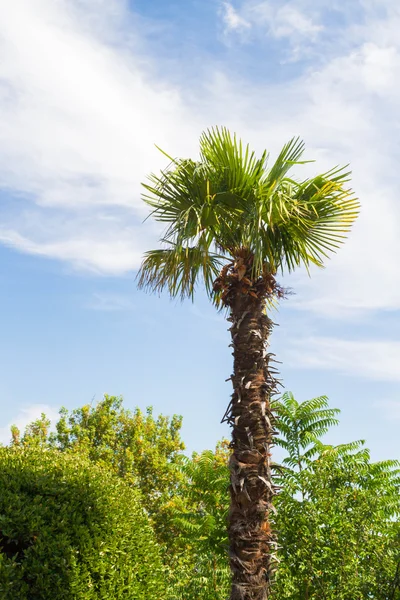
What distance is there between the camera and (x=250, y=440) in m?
8.45

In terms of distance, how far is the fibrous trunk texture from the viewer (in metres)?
8.18

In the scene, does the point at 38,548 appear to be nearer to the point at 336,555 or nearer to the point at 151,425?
the point at 336,555

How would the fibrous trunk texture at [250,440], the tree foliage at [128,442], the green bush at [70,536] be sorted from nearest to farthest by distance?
the green bush at [70,536] → the fibrous trunk texture at [250,440] → the tree foliage at [128,442]

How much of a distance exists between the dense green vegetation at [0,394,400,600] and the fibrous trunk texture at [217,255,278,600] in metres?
0.51

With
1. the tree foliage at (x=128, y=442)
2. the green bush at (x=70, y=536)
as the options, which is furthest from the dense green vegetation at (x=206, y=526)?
the tree foliage at (x=128, y=442)

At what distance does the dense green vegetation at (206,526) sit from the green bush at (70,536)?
1 centimetres

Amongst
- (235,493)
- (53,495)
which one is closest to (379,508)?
(235,493)

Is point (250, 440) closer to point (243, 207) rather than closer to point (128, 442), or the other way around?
point (243, 207)

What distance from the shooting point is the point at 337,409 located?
13.4m

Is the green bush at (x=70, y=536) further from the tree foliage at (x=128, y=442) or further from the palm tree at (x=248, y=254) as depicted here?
the tree foliage at (x=128, y=442)

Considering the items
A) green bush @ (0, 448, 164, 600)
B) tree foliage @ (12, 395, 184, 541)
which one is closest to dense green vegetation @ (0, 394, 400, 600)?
green bush @ (0, 448, 164, 600)

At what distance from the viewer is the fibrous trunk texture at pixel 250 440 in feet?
26.8

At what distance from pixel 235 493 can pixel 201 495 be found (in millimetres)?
5956

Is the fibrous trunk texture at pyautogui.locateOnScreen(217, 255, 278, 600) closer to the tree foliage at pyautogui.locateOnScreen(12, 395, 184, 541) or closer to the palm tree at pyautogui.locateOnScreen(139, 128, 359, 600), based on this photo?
the palm tree at pyautogui.locateOnScreen(139, 128, 359, 600)
